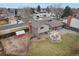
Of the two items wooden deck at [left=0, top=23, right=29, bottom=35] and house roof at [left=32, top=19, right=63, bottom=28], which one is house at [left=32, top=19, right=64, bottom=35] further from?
wooden deck at [left=0, top=23, right=29, bottom=35]

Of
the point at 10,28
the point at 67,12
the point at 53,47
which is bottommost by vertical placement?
the point at 53,47

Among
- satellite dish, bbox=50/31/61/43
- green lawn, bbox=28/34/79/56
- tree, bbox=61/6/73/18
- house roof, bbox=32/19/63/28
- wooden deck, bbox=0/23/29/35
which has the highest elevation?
tree, bbox=61/6/73/18

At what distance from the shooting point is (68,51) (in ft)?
7.52

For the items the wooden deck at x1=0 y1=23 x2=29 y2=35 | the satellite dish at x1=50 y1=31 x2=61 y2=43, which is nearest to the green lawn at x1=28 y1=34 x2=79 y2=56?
the satellite dish at x1=50 y1=31 x2=61 y2=43

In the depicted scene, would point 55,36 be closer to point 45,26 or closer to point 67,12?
point 45,26

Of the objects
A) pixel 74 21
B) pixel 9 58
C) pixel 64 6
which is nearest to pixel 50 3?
pixel 64 6

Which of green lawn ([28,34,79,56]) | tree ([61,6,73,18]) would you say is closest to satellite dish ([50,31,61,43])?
green lawn ([28,34,79,56])

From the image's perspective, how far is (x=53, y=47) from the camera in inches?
89.8

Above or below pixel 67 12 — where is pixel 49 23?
below

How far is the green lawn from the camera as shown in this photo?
2.28 metres

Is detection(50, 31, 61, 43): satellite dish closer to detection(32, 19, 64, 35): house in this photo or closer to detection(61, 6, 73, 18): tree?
detection(32, 19, 64, 35): house

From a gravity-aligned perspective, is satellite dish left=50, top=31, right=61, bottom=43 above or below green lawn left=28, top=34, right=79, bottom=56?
above

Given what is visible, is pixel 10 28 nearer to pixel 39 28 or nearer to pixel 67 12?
pixel 39 28

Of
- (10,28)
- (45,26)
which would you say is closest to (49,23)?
(45,26)
